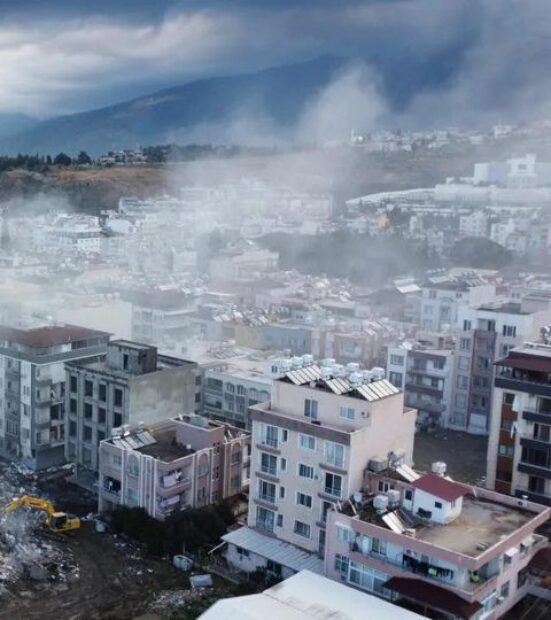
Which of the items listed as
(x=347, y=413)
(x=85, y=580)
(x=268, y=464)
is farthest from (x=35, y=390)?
(x=347, y=413)

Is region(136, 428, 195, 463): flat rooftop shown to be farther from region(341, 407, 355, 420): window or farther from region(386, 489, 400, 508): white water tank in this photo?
region(386, 489, 400, 508): white water tank

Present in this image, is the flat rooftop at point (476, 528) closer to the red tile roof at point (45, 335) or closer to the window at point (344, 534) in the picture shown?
the window at point (344, 534)

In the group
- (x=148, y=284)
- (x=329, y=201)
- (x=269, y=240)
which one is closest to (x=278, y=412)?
(x=148, y=284)

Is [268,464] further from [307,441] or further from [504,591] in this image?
[504,591]

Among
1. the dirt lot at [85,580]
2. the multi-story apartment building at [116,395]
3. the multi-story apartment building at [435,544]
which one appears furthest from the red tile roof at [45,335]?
the multi-story apartment building at [435,544]

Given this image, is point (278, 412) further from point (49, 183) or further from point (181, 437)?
point (49, 183)

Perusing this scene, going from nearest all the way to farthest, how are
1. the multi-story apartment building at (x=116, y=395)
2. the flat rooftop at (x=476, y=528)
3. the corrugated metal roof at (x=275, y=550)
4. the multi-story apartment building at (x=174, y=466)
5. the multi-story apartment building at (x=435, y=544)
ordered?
1. the multi-story apartment building at (x=435, y=544)
2. the flat rooftop at (x=476, y=528)
3. the corrugated metal roof at (x=275, y=550)
4. the multi-story apartment building at (x=174, y=466)
5. the multi-story apartment building at (x=116, y=395)

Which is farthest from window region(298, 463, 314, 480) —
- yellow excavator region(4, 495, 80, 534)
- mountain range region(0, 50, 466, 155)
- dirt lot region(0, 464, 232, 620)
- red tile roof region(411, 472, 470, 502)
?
mountain range region(0, 50, 466, 155)
